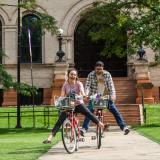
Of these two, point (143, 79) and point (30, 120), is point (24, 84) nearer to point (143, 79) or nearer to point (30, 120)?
point (30, 120)

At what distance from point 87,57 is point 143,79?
19.5 feet

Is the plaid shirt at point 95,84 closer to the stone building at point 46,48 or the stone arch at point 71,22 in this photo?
the stone building at point 46,48

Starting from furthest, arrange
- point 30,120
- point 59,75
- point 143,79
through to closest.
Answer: point 59,75, point 143,79, point 30,120

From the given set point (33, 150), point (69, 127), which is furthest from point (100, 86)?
point (33, 150)

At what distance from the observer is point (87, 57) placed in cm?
3994

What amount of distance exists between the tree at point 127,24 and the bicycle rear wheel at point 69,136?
10799 millimetres

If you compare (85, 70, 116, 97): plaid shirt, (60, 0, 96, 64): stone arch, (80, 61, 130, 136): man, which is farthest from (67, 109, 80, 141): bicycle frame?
(60, 0, 96, 64): stone arch

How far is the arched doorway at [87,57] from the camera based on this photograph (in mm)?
39469

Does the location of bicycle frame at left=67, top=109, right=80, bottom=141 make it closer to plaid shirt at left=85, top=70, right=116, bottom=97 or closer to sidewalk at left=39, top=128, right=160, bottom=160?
sidewalk at left=39, top=128, right=160, bottom=160

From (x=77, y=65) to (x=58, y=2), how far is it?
425 cm

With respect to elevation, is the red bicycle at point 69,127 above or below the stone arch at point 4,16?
below

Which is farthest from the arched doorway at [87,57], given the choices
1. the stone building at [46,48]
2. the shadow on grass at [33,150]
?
the shadow on grass at [33,150]

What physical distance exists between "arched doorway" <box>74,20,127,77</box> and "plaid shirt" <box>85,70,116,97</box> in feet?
82.0

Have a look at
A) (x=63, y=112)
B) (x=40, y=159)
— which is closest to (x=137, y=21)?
(x=63, y=112)
